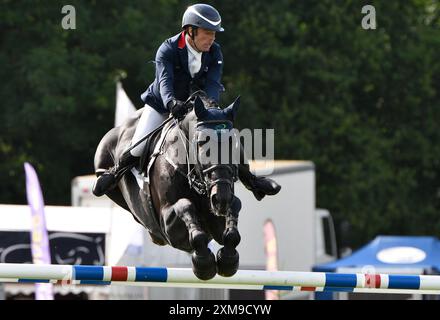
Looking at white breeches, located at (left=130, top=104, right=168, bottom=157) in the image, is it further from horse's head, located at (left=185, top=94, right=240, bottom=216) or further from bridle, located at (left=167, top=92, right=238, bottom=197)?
horse's head, located at (left=185, top=94, right=240, bottom=216)

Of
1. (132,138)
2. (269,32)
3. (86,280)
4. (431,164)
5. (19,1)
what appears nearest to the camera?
(86,280)

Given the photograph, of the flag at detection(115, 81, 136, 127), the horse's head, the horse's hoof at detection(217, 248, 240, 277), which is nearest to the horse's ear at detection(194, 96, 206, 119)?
the horse's head

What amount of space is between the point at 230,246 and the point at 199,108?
1054 millimetres

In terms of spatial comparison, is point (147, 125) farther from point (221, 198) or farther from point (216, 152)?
point (221, 198)

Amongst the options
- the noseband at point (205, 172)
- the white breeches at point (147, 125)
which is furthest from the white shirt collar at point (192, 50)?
the noseband at point (205, 172)

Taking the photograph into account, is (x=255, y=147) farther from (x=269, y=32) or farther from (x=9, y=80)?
(x=269, y=32)

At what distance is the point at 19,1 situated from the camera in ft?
87.2

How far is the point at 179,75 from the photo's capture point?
1041cm

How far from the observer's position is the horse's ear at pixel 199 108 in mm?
9422

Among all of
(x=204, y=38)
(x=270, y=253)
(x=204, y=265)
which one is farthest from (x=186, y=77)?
(x=270, y=253)

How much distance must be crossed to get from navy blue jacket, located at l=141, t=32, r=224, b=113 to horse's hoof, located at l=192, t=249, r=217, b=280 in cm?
144

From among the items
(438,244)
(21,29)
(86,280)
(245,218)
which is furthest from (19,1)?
(86,280)

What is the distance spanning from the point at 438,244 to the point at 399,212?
453 inches

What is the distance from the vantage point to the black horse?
9172 millimetres
